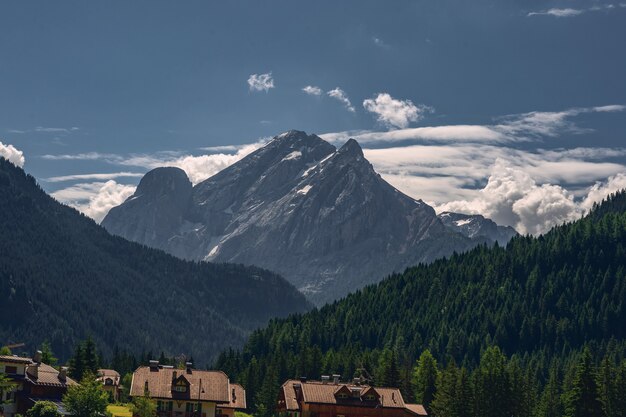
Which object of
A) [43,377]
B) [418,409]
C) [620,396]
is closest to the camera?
[43,377]

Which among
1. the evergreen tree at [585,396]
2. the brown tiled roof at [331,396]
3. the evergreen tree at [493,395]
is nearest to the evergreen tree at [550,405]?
the evergreen tree at [493,395]

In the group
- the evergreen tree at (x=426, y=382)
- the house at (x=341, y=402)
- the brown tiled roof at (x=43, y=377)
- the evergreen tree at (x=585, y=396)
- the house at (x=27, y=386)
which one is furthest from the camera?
the evergreen tree at (x=426, y=382)

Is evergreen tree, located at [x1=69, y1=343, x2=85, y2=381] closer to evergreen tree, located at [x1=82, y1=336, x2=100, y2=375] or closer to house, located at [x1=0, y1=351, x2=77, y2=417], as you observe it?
evergreen tree, located at [x1=82, y1=336, x2=100, y2=375]

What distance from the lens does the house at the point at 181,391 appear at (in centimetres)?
15050

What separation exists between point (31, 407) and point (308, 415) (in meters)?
40.3

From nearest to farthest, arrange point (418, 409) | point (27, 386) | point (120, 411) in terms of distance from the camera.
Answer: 1. point (27, 386)
2. point (120, 411)
3. point (418, 409)

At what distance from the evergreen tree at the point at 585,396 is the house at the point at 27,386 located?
217ft

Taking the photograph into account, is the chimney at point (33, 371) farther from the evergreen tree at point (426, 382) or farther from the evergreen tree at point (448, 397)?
the evergreen tree at point (426, 382)

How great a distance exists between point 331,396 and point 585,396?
36753mm

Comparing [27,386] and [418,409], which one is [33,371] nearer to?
[27,386]

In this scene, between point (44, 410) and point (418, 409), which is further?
point (418, 409)

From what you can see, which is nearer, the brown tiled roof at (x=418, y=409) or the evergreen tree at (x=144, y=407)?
the evergreen tree at (x=144, y=407)

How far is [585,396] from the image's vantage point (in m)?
145

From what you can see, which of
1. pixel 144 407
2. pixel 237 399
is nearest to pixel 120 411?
pixel 237 399
